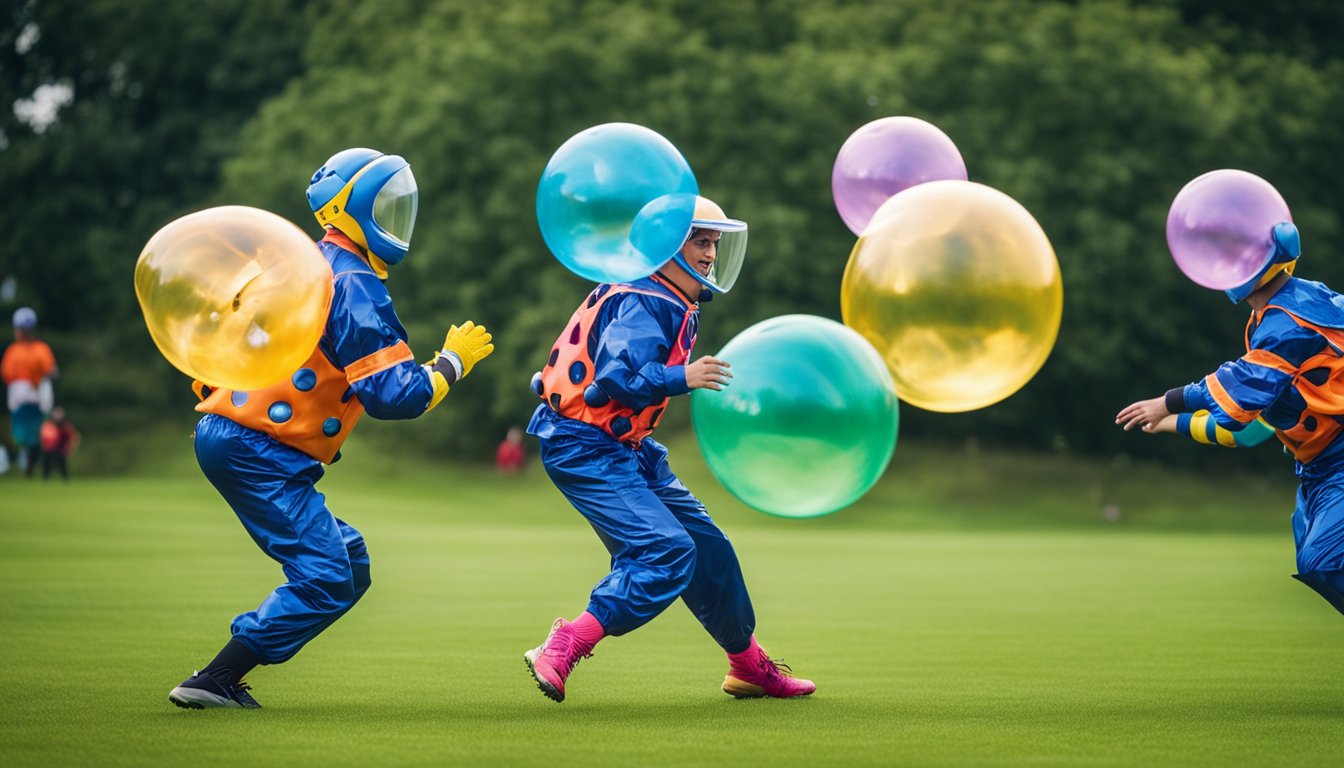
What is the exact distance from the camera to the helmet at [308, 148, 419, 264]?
7.37 meters

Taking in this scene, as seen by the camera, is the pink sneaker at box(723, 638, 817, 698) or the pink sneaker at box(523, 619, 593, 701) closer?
the pink sneaker at box(523, 619, 593, 701)

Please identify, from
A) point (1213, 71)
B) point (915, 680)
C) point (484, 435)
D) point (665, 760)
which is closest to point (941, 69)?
point (1213, 71)

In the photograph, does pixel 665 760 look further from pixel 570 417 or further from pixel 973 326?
pixel 973 326

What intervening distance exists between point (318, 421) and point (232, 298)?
803mm

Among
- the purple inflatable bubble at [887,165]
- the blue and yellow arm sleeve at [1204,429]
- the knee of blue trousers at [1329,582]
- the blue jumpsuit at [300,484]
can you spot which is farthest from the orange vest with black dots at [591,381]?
the knee of blue trousers at [1329,582]

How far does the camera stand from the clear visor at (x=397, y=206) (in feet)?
24.2

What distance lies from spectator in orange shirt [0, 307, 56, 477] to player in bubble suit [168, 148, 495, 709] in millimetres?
18998

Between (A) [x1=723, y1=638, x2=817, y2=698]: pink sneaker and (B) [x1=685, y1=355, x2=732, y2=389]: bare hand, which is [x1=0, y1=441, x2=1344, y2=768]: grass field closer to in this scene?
(A) [x1=723, y1=638, x2=817, y2=698]: pink sneaker

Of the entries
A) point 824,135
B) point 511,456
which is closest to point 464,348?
point 511,456

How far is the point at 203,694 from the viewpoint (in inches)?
279

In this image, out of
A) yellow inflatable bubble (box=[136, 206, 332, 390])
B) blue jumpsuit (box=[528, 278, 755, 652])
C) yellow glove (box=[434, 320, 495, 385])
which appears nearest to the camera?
yellow inflatable bubble (box=[136, 206, 332, 390])

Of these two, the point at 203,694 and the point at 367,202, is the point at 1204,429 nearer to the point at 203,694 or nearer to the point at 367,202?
the point at 367,202

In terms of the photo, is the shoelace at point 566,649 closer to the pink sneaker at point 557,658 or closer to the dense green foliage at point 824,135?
the pink sneaker at point 557,658

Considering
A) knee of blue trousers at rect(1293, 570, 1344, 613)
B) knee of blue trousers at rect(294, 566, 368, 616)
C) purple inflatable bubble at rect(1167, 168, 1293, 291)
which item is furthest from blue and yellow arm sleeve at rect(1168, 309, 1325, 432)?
knee of blue trousers at rect(294, 566, 368, 616)
